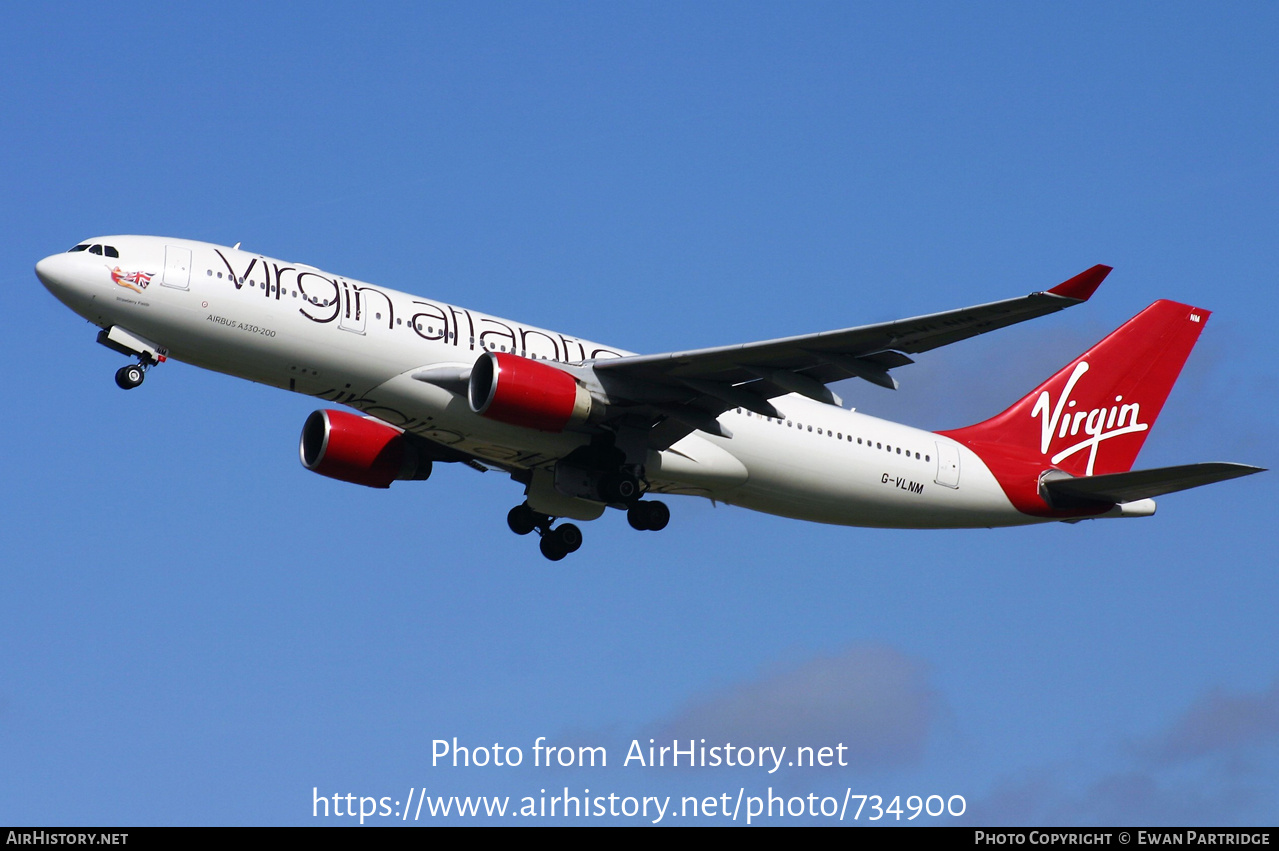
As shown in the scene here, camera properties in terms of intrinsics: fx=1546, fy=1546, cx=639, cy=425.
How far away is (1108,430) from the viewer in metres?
38.8

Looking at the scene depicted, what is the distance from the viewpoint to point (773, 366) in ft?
99.3

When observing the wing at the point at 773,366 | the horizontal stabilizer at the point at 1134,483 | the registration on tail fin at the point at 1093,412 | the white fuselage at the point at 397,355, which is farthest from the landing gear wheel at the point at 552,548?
the horizontal stabilizer at the point at 1134,483

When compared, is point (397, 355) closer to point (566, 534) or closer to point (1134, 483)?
point (566, 534)

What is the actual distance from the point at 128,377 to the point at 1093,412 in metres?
23.0

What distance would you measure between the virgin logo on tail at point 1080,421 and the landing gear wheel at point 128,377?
21.2m

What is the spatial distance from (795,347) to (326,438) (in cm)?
1145

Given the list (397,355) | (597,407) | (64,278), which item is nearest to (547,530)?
(597,407)

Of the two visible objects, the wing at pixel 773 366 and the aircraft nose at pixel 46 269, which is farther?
the aircraft nose at pixel 46 269

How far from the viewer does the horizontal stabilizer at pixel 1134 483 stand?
1245 inches

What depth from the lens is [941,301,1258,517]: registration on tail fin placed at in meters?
37.0

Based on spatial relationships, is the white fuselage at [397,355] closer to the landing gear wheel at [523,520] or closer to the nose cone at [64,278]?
the nose cone at [64,278]

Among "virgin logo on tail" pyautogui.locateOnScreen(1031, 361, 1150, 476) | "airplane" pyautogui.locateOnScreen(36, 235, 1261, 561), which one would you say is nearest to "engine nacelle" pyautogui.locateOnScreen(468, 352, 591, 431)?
"airplane" pyautogui.locateOnScreen(36, 235, 1261, 561)
